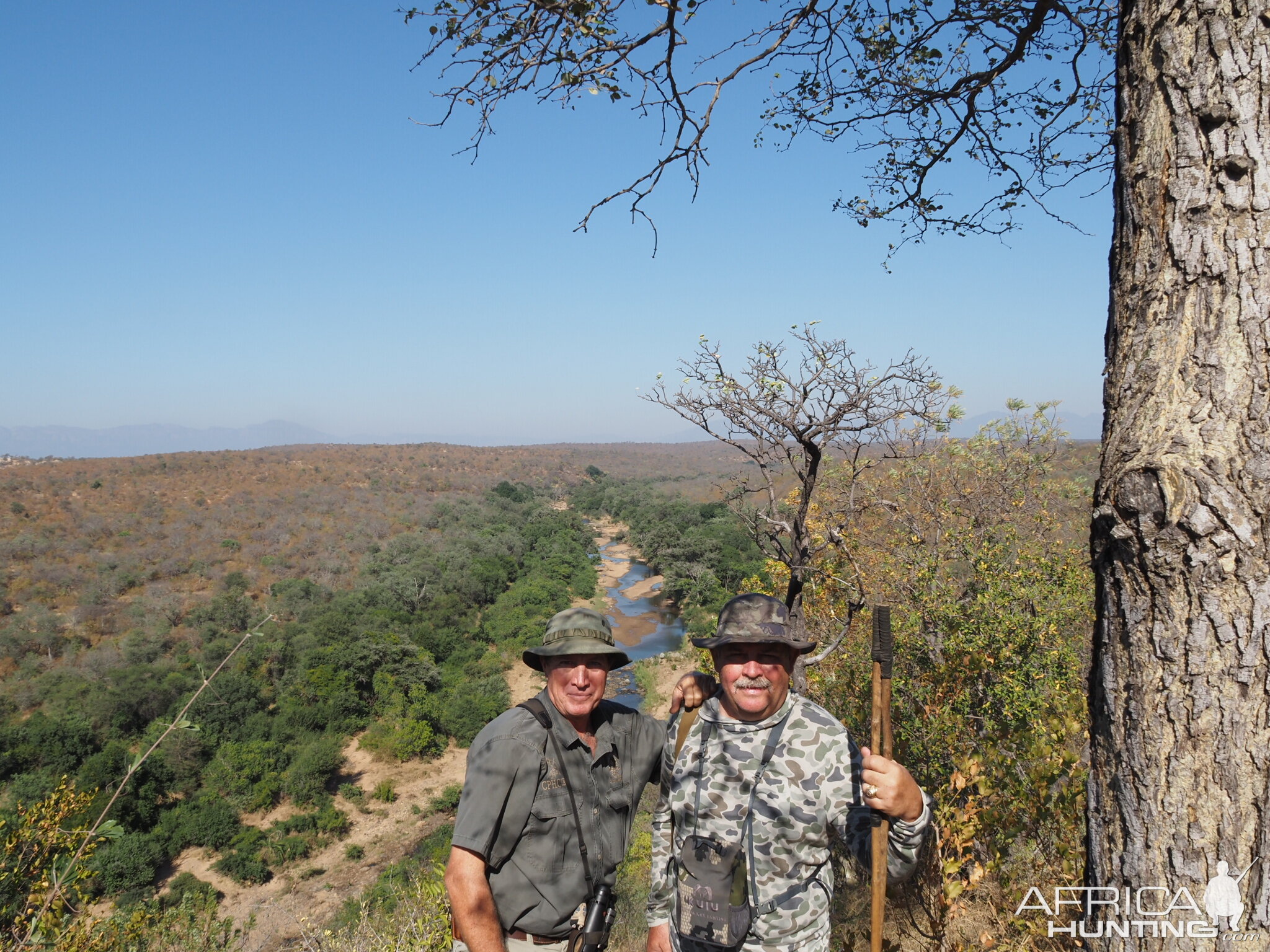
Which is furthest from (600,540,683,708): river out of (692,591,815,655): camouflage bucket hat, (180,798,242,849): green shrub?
(692,591,815,655): camouflage bucket hat

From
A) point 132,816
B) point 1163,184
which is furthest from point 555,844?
point 132,816

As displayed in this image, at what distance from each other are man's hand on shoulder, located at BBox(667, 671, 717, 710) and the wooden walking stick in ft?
2.21

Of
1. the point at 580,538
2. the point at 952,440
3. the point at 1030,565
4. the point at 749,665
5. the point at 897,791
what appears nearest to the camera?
the point at 897,791

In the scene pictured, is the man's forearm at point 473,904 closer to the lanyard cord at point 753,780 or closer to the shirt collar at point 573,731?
the shirt collar at point 573,731

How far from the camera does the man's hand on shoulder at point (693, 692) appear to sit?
260 centimetres

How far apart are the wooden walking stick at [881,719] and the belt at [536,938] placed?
3.73 ft

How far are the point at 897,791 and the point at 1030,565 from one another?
27.8 feet

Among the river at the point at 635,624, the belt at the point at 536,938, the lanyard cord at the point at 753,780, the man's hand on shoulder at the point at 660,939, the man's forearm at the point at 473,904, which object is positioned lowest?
the river at the point at 635,624

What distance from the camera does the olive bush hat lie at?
2609mm

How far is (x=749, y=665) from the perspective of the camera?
2.43 m

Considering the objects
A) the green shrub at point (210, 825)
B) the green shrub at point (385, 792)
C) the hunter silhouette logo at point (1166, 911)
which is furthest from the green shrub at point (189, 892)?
the hunter silhouette logo at point (1166, 911)

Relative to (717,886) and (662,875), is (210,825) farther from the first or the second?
(717,886)

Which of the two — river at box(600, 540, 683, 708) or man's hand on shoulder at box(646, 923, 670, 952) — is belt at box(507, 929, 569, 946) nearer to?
man's hand on shoulder at box(646, 923, 670, 952)

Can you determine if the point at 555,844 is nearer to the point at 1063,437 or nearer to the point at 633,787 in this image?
the point at 633,787
